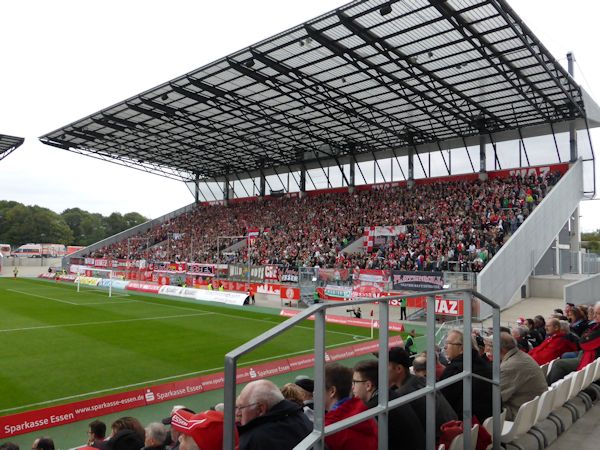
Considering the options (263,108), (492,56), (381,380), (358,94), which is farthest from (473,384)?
(263,108)

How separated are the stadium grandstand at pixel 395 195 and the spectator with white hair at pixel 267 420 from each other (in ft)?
0.06

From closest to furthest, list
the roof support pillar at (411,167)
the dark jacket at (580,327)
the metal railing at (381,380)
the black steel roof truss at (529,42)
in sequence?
1. the metal railing at (381,380)
2. the dark jacket at (580,327)
3. the black steel roof truss at (529,42)
4. the roof support pillar at (411,167)

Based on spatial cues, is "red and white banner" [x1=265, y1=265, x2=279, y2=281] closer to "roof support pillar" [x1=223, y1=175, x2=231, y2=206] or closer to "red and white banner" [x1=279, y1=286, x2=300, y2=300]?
"red and white banner" [x1=279, y1=286, x2=300, y2=300]

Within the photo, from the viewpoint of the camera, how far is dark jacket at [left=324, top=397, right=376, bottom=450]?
3.29m

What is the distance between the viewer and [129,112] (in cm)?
→ 3538

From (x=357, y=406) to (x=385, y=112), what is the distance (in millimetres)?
32205

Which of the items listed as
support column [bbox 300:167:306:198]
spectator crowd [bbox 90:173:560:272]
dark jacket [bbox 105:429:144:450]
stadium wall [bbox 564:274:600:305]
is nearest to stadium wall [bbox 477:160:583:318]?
spectator crowd [bbox 90:173:560:272]

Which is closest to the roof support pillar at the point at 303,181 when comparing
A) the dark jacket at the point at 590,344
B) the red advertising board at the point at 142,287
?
the red advertising board at the point at 142,287

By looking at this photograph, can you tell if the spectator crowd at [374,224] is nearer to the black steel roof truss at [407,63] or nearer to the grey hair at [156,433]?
the black steel roof truss at [407,63]

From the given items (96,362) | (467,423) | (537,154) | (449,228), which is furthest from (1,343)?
(537,154)

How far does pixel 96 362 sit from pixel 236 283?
64.5 feet

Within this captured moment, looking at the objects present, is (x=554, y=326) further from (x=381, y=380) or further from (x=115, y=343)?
(x=115, y=343)

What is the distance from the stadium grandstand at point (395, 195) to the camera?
5.17 meters

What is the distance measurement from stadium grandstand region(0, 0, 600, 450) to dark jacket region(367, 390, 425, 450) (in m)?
0.03
